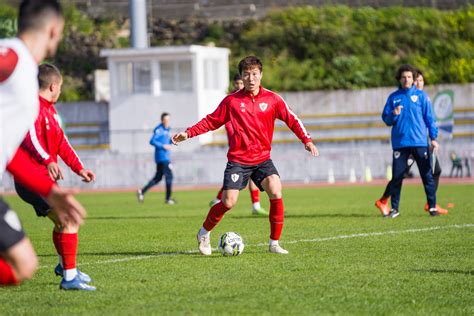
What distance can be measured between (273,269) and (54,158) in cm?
229

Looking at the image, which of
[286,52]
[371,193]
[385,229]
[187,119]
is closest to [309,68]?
[286,52]

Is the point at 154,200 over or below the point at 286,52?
below

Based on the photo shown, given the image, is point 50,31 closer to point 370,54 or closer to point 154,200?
point 154,200

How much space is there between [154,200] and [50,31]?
64.1ft

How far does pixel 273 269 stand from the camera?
974 centimetres

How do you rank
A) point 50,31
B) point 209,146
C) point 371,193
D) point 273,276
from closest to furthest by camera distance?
point 50,31 < point 273,276 < point 371,193 < point 209,146

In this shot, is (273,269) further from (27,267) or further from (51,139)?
(27,267)

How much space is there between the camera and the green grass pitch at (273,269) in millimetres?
7699

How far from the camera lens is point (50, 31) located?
5.85 m

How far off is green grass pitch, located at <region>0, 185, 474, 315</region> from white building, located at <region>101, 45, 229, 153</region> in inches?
904

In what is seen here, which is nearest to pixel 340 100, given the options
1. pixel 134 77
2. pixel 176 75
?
pixel 176 75

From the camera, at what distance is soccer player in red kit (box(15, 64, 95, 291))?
881 cm

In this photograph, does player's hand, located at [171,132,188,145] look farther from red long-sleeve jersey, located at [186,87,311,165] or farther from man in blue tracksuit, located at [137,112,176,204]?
man in blue tracksuit, located at [137,112,176,204]

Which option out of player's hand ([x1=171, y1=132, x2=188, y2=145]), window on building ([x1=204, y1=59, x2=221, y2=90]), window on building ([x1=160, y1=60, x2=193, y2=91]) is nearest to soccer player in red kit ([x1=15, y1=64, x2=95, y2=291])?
player's hand ([x1=171, y1=132, x2=188, y2=145])
